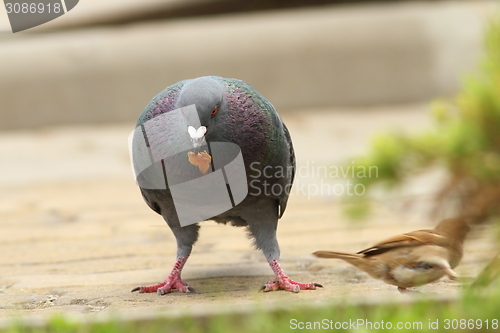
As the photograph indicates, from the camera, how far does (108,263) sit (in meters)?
3.66

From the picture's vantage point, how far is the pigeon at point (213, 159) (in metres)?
2.69

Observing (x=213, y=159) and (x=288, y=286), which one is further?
(x=288, y=286)

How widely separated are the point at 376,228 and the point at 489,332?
252 centimetres

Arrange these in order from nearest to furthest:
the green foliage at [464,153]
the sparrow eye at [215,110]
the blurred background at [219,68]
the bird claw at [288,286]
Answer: the green foliage at [464,153] < the sparrow eye at [215,110] < the bird claw at [288,286] < the blurred background at [219,68]

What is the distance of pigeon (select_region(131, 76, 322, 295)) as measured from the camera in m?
2.69

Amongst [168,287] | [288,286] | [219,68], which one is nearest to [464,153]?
[288,286]

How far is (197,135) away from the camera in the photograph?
258cm

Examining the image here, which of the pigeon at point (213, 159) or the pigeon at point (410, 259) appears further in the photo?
the pigeon at point (213, 159)

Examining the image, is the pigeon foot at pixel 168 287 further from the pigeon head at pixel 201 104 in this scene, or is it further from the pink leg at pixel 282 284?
the pigeon head at pixel 201 104

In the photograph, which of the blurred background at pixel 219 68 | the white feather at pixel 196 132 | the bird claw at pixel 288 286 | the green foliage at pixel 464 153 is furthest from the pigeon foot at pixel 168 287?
the blurred background at pixel 219 68

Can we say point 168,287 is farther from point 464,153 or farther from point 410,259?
point 464,153

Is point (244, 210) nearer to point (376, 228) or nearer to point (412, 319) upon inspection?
point (412, 319)

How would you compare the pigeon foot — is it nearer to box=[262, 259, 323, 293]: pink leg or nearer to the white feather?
box=[262, 259, 323, 293]: pink leg

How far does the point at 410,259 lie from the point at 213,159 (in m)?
0.98
